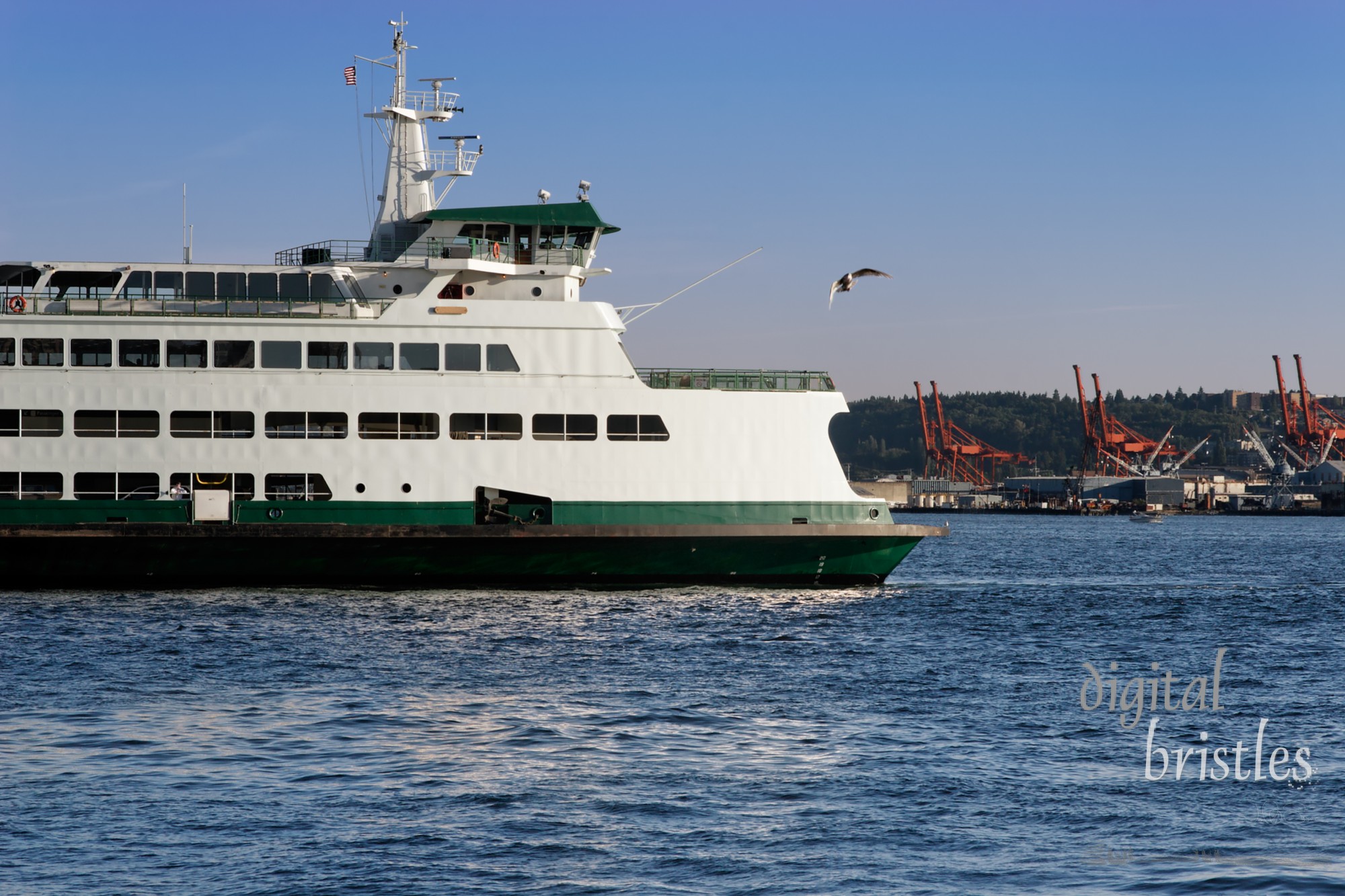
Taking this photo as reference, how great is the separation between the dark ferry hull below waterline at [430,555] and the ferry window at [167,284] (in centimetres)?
466

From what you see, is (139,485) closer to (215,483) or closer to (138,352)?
(215,483)

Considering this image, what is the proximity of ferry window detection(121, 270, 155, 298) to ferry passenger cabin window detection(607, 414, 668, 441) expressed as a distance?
9198mm

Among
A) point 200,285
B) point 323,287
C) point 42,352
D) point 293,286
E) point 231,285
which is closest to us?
point 42,352

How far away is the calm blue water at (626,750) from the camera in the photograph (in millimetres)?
9609

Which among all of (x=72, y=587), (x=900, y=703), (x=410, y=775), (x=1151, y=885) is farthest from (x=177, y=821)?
(x=72, y=587)

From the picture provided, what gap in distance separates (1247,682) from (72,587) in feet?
64.6

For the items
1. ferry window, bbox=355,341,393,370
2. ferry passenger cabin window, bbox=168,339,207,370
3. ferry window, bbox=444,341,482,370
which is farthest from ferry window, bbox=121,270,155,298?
ferry window, bbox=444,341,482,370

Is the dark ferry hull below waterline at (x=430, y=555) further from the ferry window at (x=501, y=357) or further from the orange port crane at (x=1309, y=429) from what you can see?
the orange port crane at (x=1309, y=429)

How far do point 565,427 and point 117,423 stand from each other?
8321 mm

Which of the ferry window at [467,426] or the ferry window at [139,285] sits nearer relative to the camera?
the ferry window at [467,426]

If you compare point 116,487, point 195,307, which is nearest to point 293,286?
point 195,307

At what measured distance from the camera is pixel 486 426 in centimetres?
2581

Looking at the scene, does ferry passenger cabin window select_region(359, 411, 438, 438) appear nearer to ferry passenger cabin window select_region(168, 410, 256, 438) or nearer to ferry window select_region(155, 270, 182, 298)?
ferry passenger cabin window select_region(168, 410, 256, 438)

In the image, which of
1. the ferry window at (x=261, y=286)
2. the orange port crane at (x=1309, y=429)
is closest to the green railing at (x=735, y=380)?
the ferry window at (x=261, y=286)
